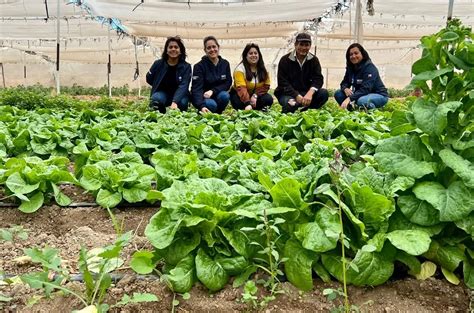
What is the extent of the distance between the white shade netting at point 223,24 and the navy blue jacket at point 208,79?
3366mm

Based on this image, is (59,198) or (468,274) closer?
(468,274)

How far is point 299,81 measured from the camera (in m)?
7.45

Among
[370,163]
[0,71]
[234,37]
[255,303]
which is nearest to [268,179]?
[255,303]

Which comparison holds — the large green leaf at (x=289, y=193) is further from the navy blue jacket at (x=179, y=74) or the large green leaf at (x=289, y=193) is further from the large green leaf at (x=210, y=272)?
the navy blue jacket at (x=179, y=74)

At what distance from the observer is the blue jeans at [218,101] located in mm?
7227

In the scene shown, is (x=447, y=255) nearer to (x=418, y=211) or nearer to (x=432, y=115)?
(x=418, y=211)

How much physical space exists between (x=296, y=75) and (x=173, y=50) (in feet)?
6.51

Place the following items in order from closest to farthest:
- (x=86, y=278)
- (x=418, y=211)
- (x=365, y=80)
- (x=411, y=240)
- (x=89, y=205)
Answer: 1. (x=86, y=278)
2. (x=411, y=240)
3. (x=418, y=211)
4. (x=89, y=205)
5. (x=365, y=80)

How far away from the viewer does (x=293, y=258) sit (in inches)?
65.6

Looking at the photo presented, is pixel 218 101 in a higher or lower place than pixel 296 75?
lower

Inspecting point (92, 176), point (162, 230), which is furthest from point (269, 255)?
point (92, 176)

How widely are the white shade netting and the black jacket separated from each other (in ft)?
9.42

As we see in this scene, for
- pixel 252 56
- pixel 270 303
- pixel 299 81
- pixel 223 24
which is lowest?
pixel 270 303

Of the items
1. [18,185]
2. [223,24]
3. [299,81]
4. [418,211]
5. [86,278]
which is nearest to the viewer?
[86,278]
